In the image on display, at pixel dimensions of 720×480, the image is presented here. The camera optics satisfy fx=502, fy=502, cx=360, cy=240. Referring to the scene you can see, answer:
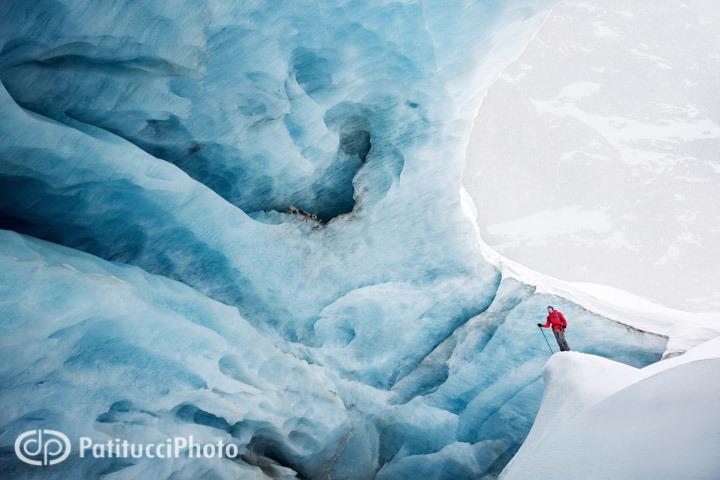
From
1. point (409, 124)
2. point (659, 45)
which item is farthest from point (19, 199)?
point (659, 45)

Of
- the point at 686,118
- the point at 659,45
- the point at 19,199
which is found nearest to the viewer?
the point at 19,199

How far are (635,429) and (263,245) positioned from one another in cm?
485

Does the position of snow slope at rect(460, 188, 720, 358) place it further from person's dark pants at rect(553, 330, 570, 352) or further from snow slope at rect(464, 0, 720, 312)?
snow slope at rect(464, 0, 720, 312)

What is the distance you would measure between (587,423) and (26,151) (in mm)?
6106

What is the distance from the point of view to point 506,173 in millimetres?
68250

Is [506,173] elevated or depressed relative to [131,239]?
depressed

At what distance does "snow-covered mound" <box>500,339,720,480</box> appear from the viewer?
11.7ft

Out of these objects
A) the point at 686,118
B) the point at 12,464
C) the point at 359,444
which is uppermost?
the point at 12,464

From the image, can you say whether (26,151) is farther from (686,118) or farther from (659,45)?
(659,45)
